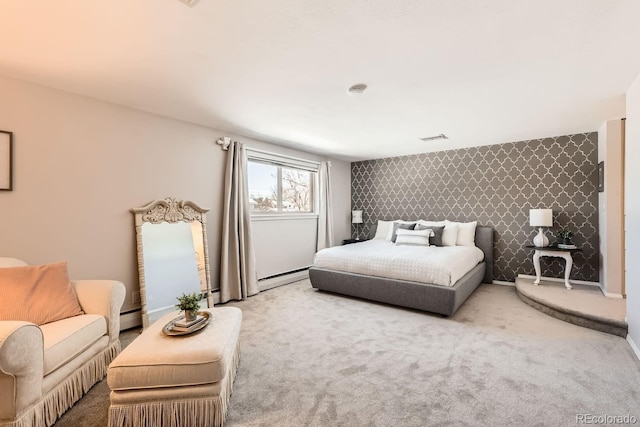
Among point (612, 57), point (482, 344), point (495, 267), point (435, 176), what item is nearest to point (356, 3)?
point (612, 57)

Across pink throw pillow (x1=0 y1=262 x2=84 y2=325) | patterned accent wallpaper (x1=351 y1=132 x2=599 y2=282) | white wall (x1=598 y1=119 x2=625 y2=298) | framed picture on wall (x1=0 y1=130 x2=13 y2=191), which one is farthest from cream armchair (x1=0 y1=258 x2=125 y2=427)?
white wall (x1=598 y1=119 x2=625 y2=298)

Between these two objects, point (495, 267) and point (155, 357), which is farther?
point (495, 267)

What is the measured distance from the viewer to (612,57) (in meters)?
2.04

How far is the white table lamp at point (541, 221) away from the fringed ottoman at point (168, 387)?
4.32 metres

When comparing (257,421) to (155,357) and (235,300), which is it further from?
(235,300)

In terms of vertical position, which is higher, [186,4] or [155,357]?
[186,4]

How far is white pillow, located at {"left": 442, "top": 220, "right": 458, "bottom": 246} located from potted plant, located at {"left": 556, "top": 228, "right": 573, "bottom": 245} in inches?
52.7

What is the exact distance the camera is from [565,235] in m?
3.97

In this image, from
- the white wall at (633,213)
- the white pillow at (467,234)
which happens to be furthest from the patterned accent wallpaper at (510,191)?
the white wall at (633,213)

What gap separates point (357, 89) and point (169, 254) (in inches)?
106

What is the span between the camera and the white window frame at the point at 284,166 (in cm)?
436

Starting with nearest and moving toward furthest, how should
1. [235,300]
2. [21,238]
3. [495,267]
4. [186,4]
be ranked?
[186,4], [21,238], [235,300], [495,267]

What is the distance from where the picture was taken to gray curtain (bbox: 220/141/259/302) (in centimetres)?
380

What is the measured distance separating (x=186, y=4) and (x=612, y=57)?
2830 millimetres
